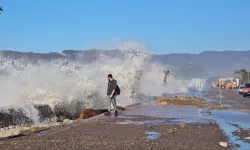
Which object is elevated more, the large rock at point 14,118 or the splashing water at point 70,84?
the splashing water at point 70,84

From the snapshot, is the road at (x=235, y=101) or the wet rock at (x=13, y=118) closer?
the wet rock at (x=13, y=118)

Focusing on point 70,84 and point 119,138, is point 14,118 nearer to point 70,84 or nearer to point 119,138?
point 119,138

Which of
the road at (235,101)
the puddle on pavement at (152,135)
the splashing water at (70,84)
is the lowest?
the road at (235,101)

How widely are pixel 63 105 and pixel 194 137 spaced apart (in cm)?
1725

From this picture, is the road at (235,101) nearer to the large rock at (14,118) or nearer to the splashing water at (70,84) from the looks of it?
the splashing water at (70,84)

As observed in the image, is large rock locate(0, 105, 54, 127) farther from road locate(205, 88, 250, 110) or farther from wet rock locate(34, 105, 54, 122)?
road locate(205, 88, 250, 110)

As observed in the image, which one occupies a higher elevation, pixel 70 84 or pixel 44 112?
pixel 70 84

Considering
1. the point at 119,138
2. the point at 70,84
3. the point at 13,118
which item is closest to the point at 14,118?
the point at 13,118

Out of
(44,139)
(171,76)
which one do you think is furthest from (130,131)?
(171,76)

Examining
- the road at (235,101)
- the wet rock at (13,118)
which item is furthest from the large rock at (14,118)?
the road at (235,101)

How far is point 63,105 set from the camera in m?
28.9

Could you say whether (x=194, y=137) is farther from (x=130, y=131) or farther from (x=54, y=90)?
(x=54, y=90)

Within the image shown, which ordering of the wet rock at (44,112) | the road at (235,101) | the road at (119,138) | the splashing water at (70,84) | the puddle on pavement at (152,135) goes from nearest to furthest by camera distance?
1. the road at (119,138)
2. the puddle on pavement at (152,135)
3. the wet rock at (44,112)
4. the splashing water at (70,84)
5. the road at (235,101)

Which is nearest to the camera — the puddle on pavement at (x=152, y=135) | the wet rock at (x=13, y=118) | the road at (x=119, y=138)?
the road at (x=119, y=138)
